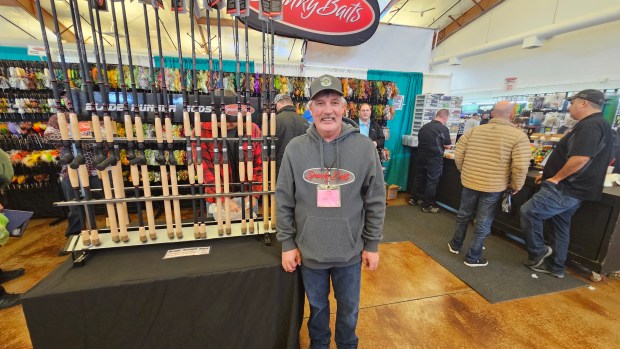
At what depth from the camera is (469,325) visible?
1.89m

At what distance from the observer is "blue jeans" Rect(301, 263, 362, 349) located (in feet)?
4.29

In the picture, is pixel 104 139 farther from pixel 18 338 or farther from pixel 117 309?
pixel 18 338

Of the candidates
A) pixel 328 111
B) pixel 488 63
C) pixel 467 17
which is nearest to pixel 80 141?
pixel 328 111

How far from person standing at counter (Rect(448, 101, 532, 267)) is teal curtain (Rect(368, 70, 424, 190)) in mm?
2333

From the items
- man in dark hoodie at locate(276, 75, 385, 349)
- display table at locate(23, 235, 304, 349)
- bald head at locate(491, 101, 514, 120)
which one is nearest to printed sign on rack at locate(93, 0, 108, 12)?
man in dark hoodie at locate(276, 75, 385, 349)

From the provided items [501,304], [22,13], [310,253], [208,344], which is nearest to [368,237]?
[310,253]

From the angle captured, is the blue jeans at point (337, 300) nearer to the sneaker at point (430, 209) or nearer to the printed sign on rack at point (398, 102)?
the sneaker at point (430, 209)

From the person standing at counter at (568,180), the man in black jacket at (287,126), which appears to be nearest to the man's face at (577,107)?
the person standing at counter at (568,180)

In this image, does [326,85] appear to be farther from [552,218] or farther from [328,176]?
[552,218]

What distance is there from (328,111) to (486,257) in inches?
110

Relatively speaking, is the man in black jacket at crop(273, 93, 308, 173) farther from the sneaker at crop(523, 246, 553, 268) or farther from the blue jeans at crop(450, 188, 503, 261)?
the sneaker at crop(523, 246, 553, 268)

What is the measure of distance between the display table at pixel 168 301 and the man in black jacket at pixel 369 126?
118 inches

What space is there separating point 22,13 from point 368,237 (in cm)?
900

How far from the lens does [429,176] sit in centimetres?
418
